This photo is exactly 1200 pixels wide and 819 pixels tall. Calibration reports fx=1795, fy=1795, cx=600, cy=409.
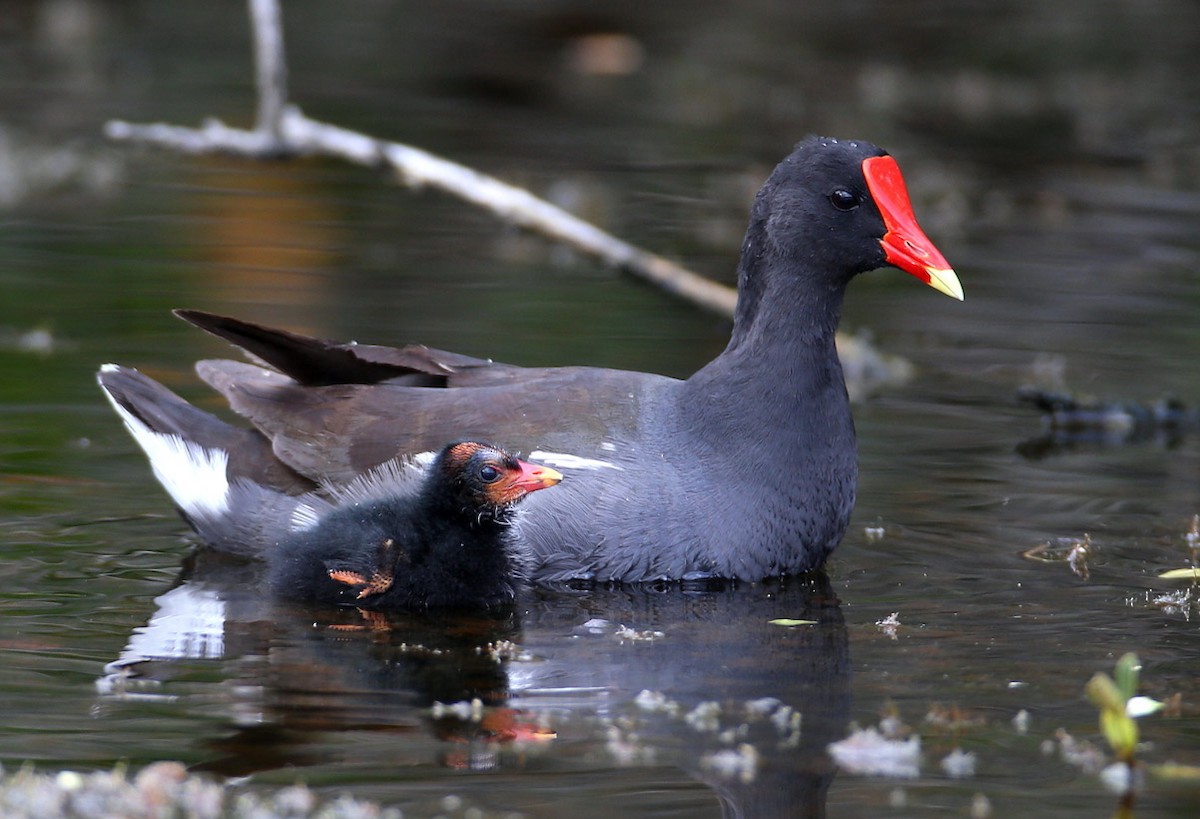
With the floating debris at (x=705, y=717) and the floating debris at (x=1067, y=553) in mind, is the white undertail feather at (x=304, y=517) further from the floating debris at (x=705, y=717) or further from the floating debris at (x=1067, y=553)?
the floating debris at (x=1067, y=553)

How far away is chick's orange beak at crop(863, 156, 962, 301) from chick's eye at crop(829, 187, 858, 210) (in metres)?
0.06

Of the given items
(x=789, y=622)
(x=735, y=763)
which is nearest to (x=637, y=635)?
(x=789, y=622)

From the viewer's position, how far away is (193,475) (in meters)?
6.00

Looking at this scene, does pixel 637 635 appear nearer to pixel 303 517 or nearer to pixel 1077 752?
pixel 303 517

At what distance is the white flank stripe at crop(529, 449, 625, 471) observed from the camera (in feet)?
18.6

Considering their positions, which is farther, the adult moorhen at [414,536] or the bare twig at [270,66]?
the bare twig at [270,66]

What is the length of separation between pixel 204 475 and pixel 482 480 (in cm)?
118

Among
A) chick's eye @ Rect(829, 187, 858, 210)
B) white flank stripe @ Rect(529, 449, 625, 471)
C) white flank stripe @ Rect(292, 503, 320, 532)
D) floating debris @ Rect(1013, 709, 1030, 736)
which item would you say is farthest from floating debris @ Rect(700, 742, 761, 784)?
chick's eye @ Rect(829, 187, 858, 210)

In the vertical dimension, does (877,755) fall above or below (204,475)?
below

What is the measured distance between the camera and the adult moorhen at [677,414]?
5.66 metres

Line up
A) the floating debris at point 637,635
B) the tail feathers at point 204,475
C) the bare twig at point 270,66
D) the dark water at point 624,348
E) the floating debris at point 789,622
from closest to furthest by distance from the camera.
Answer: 1. the dark water at point 624,348
2. the floating debris at point 637,635
3. the floating debris at point 789,622
4. the tail feathers at point 204,475
5. the bare twig at point 270,66

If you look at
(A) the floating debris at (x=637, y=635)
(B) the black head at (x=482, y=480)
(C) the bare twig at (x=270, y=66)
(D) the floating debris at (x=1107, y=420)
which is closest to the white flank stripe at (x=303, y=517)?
(B) the black head at (x=482, y=480)

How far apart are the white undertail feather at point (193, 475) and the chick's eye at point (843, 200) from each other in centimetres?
224

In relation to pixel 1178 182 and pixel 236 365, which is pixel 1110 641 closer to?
pixel 236 365
